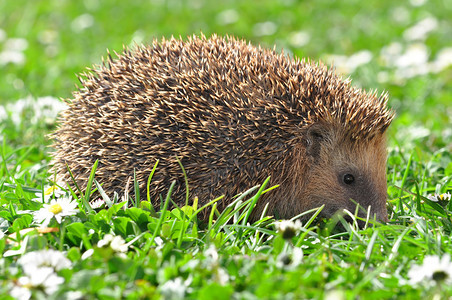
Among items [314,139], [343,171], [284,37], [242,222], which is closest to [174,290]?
[242,222]

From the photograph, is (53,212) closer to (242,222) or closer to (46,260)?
(46,260)

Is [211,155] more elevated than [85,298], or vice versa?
[211,155]

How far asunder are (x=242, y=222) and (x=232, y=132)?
843 mm

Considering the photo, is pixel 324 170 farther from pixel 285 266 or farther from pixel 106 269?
pixel 106 269

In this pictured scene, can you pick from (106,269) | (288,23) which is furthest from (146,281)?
(288,23)

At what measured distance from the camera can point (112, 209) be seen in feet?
14.6

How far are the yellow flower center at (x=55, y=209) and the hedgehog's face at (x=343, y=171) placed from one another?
224 cm

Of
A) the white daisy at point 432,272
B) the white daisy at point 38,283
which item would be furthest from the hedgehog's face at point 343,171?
the white daisy at point 38,283

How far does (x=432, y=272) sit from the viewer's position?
3.48 metres

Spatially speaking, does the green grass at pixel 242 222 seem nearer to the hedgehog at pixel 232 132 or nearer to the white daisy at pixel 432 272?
the white daisy at pixel 432 272

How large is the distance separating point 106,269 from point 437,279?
2056 mm

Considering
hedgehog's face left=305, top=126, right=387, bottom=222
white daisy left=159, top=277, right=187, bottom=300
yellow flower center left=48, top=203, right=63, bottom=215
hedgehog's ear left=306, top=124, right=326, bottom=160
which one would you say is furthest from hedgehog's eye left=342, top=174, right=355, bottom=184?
yellow flower center left=48, top=203, right=63, bottom=215

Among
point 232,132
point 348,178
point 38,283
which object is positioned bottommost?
point 38,283

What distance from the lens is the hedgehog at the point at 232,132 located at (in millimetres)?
5031
